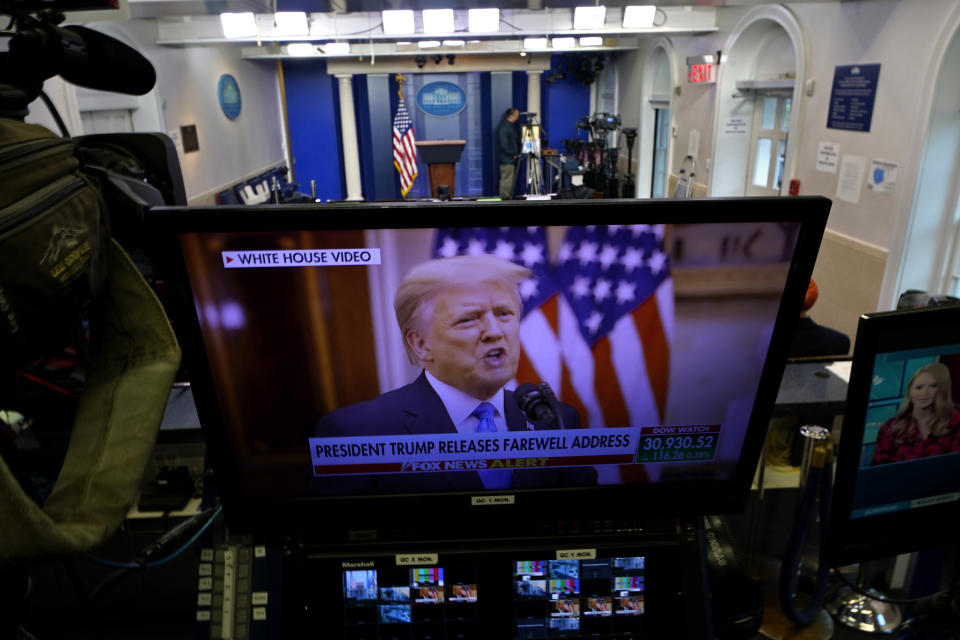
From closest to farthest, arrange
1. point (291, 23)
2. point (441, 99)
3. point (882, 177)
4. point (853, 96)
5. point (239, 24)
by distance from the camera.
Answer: point (882, 177)
point (853, 96)
point (239, 24)
point (291, 23)
point (441, 99)

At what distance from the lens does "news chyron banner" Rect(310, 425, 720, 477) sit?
0.85m

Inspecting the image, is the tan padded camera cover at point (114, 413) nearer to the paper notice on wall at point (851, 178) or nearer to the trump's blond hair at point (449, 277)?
the trump's blond hair at point (449, 277)

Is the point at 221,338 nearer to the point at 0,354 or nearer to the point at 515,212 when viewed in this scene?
the point at 0,354

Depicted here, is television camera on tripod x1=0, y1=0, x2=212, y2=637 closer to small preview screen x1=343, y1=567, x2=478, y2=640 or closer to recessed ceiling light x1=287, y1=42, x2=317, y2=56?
small preview screen x1=343, y1=567, x2=478, y2=640

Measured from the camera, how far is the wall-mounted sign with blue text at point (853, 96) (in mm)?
4316

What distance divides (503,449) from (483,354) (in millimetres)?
140

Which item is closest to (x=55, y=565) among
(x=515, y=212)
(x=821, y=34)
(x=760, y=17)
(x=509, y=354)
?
(x=509, y=354)

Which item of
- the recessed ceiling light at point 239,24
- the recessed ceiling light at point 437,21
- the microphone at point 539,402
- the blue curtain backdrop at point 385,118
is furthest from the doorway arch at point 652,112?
the microphone at point 539,402

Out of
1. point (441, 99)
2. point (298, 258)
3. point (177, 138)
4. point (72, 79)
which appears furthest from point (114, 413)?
point (441, 99)

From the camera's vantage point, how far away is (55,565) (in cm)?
160

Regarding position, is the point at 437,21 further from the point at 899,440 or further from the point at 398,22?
the point at 899,440

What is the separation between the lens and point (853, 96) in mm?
4473

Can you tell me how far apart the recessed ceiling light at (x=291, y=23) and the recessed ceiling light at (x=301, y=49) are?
7.55 feet

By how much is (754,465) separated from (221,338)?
28.5 inches
